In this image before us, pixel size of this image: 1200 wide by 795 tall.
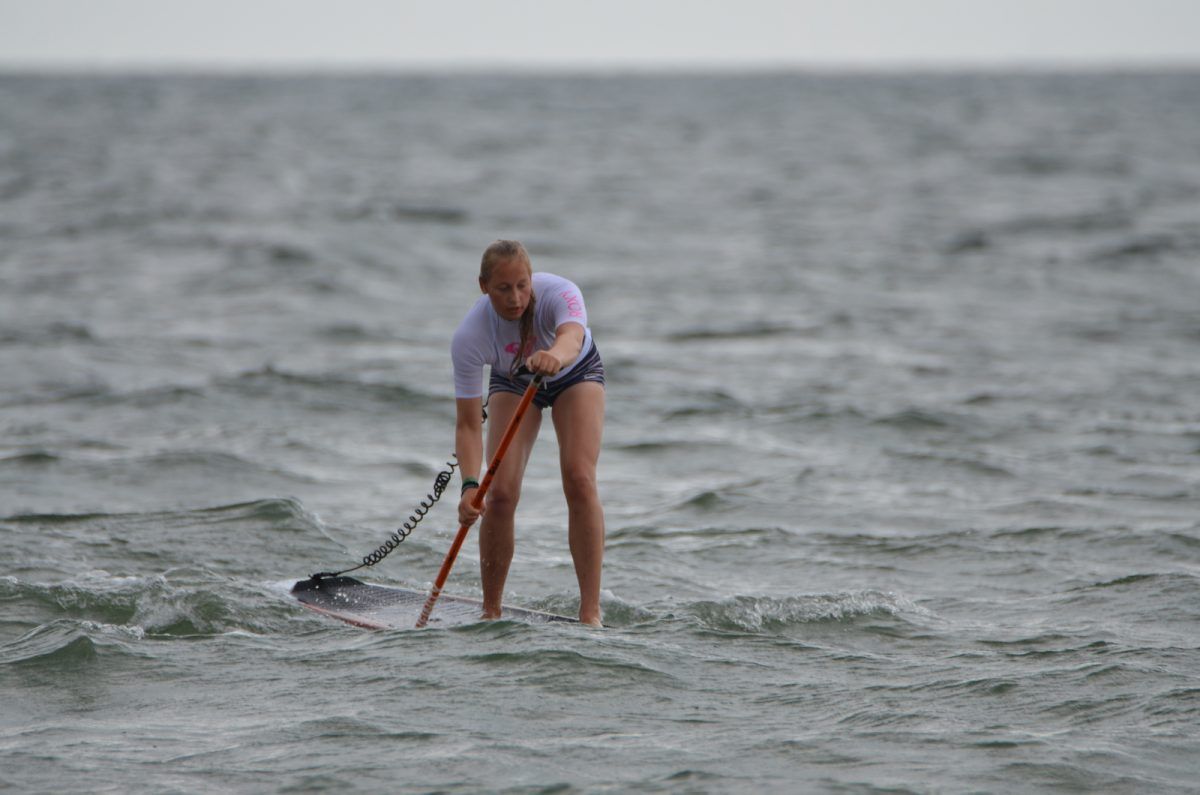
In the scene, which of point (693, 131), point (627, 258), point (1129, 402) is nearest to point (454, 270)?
point (627, 258)

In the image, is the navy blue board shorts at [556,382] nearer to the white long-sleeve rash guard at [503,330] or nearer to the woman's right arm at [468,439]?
the white long-sleeve rash guard at [503,330]

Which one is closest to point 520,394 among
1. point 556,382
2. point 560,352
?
point 556,382

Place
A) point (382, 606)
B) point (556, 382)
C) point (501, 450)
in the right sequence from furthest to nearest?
point (382, 606), point (556, 382), point (501, 450)

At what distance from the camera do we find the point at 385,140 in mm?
64625

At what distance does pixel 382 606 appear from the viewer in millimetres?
7883

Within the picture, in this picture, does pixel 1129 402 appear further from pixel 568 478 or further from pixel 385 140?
pixel 385 140

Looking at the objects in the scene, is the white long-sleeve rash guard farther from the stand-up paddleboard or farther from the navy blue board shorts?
the stand-up paddleboard

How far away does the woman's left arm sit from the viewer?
20.3 feet

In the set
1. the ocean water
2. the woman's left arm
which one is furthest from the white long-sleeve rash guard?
the ocean water

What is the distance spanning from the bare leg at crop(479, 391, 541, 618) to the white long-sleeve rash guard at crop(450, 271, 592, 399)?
23 cm

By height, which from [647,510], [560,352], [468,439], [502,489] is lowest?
[647,510]

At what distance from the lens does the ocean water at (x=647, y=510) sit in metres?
5.80

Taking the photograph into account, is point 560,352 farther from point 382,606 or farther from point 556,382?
point 382,606

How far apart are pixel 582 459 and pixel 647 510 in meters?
3.82
